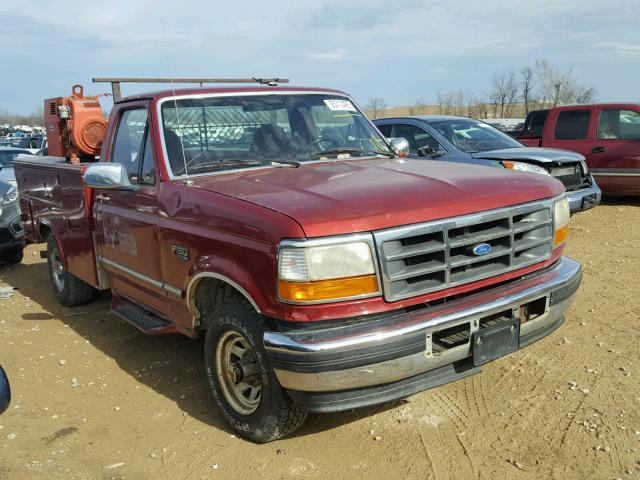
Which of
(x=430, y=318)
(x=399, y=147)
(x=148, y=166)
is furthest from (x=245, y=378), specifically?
(x=399, y=147)

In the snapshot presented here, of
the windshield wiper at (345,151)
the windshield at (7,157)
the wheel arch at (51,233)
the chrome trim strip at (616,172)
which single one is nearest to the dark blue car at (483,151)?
the chrome trim strip at (616,172)

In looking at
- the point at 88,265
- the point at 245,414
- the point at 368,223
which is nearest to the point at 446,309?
the point at 368,223

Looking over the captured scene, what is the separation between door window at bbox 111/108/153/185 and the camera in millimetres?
4410

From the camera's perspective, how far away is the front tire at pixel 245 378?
10.3 ft

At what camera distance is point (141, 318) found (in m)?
Answer: 4.47

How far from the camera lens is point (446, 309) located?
122 inches

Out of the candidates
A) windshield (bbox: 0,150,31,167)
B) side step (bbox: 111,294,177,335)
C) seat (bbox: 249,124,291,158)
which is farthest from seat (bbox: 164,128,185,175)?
windshield (bbox: 0,150,31,167)

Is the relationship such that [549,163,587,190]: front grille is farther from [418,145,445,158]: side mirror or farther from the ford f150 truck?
the ford f150 truck

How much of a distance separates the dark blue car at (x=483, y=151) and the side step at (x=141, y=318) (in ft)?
14.7

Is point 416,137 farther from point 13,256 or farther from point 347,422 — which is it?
point 13,256

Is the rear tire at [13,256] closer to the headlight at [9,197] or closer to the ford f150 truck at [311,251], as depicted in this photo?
the headlight at [9,197]

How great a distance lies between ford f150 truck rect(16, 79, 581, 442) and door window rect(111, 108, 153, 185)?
23mm

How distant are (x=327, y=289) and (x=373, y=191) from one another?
0.65m

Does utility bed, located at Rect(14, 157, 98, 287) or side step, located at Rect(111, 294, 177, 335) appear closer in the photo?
side step, located at Rect(111, 294, 177, 335)
